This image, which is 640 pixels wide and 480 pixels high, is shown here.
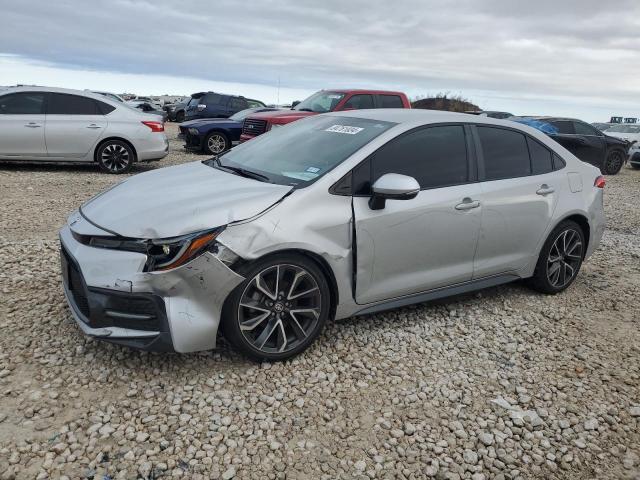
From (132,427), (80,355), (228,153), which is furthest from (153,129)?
(132,427)

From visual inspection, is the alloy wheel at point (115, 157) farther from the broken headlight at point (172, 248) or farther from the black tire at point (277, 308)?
the black tire at point (277, 308)

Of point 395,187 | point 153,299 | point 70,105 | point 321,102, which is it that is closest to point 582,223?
point 395,187

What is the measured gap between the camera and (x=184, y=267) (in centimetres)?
301

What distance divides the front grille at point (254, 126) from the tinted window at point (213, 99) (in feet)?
27.2

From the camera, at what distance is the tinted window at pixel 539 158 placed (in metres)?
4.64

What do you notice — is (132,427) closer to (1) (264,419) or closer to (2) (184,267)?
(1) (264,419)

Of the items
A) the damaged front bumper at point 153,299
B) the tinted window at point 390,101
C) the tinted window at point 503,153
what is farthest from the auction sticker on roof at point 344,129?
the tinted window at point 390,101

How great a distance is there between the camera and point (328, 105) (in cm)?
1147

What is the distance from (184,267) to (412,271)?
1.65 metres

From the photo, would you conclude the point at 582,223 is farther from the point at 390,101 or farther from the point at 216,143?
the point at 216,143

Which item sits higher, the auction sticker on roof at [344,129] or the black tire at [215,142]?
the auction sticker on roof at [344,129]

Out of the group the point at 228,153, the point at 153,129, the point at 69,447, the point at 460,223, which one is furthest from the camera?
the point at 153,129

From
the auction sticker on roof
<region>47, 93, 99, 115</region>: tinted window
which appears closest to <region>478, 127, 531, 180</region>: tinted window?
the auction sticker on roof

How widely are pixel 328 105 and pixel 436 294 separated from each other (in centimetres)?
811
